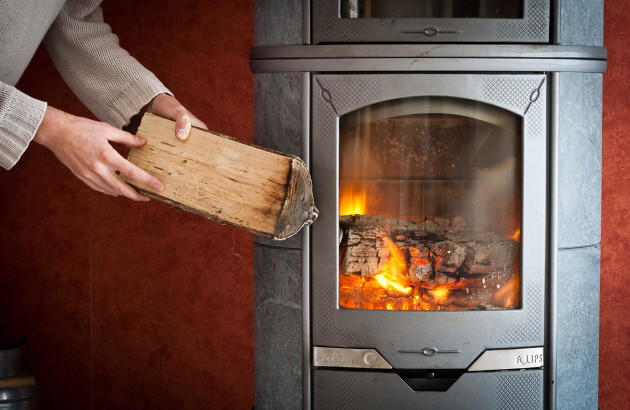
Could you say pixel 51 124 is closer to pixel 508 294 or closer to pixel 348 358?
pixel 348 358

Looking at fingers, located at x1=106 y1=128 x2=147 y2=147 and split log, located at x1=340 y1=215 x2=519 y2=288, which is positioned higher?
fingers, located at x1=106 y1=128 x2=147 y2=147

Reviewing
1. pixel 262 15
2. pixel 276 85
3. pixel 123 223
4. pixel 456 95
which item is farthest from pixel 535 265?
pixel 123 223

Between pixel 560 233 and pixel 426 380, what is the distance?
48 cm

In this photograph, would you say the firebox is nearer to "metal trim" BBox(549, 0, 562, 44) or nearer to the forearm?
"metal trim" BBox(549, 0, 562, 44)

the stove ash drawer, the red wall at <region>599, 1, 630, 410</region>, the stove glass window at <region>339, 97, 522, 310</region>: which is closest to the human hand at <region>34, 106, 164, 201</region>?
the stove glass window at <region>339, 97, 522, 310</region>

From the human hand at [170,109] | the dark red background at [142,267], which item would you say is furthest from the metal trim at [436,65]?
the dark red background at [142,267]

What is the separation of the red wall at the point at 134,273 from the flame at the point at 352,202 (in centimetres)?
80

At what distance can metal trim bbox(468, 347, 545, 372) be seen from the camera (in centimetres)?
154

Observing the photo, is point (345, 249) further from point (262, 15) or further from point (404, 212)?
point (262, 15)

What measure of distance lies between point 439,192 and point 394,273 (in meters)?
0.22

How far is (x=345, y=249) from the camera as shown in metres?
1.58

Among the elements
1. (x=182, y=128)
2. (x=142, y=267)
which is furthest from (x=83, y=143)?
(x=142, y=267)

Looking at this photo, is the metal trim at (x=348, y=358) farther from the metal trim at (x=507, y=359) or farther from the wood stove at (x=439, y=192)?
the metal trim at (x=507, y=359)

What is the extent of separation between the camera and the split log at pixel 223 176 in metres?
1.32
